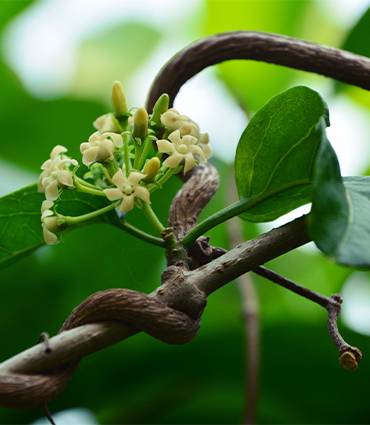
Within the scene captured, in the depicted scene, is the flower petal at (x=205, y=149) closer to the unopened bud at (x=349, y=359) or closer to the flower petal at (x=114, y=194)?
the flower petal at (x=114, y=194)

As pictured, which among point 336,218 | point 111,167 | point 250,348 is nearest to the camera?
point 336,218

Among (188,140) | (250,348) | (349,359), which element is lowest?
(349,359)

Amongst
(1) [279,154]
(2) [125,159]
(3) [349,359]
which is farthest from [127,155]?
(3) [349,359]

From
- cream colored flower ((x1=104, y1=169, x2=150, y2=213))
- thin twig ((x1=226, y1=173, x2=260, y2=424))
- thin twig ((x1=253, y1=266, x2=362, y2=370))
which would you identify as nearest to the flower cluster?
cream colored flower ((x1=104, y1=169, x2=150, y2=213))

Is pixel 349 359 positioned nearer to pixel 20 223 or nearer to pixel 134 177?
pixel 134 177

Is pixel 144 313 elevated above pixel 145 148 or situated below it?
below

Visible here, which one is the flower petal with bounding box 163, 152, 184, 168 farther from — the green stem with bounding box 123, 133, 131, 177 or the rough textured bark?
the rough textured bark

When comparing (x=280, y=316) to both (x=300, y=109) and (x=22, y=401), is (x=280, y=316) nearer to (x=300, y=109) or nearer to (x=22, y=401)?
(x=300, y=109)
